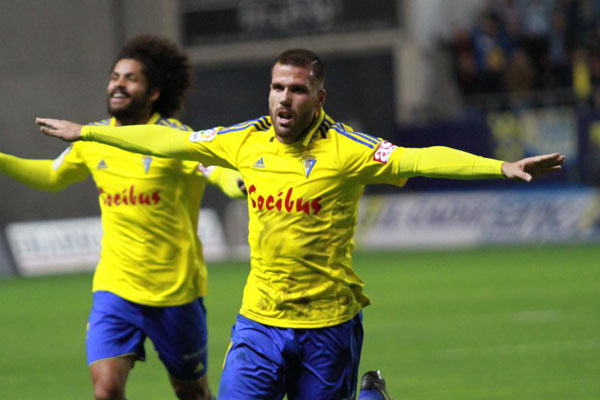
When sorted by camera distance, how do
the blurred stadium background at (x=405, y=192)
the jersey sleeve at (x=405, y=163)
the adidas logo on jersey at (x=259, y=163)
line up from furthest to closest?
1. the blurred stadium background at (x=405, y=192)
2. the adidas logo on jersey at (x=259, y=163)
3. the jersey sleeve at (x=405, y=163)

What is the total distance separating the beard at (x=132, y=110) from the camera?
6.29 meters

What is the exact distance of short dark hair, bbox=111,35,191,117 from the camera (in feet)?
21.5

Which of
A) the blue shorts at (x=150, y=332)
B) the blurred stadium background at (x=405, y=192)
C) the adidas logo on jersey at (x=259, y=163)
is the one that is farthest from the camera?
the blurred stadium background at (x=405, y=192)

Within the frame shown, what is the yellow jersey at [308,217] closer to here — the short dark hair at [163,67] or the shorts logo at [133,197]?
the shorts logo at [133,197]

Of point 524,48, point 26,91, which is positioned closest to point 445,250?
point 524,48

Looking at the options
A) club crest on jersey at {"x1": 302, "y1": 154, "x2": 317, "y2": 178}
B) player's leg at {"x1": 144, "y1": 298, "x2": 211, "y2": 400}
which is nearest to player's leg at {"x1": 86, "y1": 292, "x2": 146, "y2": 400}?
player's leg at {"x1": 144, "y1": 298, "x2": 211, "y2": 400}

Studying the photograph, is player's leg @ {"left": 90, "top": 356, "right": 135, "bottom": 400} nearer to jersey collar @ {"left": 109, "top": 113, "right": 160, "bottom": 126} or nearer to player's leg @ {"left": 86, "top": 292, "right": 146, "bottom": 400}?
player's leg @ {"left": 86, "top": 292, "right": 146, "bottom": 400}

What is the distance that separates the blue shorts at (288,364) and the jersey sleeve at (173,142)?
0.82 metres

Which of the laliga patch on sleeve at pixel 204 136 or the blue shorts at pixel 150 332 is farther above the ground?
the laliga patch on sleeve at pixel 204 136

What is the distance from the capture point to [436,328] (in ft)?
37.9

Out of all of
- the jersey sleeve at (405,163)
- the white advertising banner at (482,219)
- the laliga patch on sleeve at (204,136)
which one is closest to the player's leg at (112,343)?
the laliga patch on sleeve at (204,136)

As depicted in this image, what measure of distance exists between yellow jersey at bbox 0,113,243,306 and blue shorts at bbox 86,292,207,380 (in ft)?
0.19

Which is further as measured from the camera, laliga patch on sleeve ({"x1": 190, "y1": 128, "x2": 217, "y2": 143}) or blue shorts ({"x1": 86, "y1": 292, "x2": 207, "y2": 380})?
blue shorts ({"x1": 86, "y1": 292, "x2": 207, "y2": 380})

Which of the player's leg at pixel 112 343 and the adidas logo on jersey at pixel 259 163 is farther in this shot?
the player's leg at pixel 112 343
